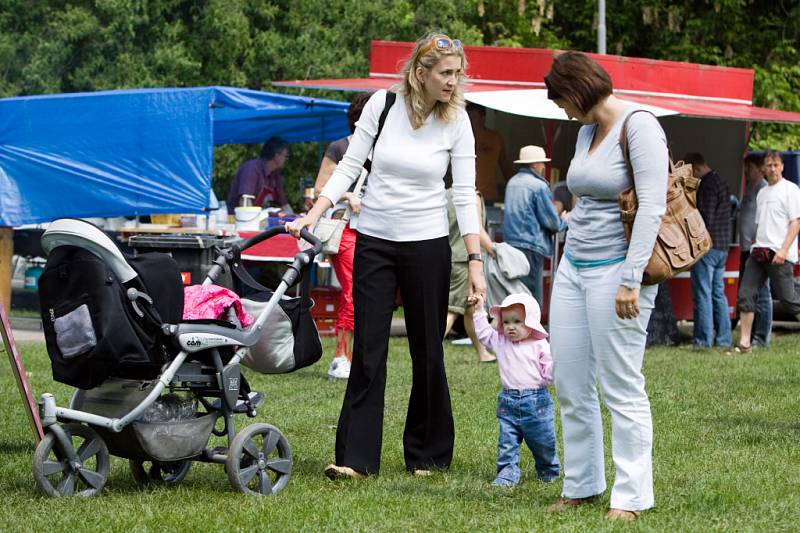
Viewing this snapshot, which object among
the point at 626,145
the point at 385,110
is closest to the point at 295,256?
the point at 385,110

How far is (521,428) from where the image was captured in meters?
6.30

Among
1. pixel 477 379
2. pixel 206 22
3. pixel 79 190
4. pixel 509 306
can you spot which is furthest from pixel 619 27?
pixel 509 306

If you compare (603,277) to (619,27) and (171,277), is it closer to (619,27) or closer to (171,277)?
(171,277)

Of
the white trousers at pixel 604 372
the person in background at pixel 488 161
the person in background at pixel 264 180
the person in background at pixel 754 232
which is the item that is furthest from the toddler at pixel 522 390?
the person in background at pixel 264 180

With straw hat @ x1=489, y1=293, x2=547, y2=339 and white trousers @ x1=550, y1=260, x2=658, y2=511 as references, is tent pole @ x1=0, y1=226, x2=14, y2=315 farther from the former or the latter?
white trousers @ x1=550, y1=260, x2=658, y2=511

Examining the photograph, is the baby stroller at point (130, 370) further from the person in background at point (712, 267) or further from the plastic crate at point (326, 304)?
the person in background at point (712, 267)

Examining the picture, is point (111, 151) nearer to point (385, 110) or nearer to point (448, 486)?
point (385, 110)

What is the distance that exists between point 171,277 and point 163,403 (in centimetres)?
56

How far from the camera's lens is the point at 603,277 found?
208 inches

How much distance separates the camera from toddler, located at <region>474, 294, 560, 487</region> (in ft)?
20.6

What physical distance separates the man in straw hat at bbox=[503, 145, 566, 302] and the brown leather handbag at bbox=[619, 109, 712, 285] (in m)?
7.32

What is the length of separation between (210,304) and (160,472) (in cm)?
92

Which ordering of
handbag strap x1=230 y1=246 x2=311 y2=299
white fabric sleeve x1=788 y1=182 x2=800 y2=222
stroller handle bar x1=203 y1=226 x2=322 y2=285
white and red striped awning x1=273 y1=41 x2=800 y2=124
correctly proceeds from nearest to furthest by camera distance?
stroller handle bar x1=203 y1=226 x2=322 y2=285, handbag strap x1=230 y1=246 x2=311 y2=299, white fabric sleeve x1=788 y1=182 x2=800 y2=222, white and red striped awning x1=273 y1=41 x2=800 y2=124

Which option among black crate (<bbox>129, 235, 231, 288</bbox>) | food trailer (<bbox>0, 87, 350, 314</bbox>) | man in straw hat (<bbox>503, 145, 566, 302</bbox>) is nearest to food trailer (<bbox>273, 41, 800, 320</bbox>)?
man in straw hat (<bbox>503, 145, 566, 302</bbox>)
